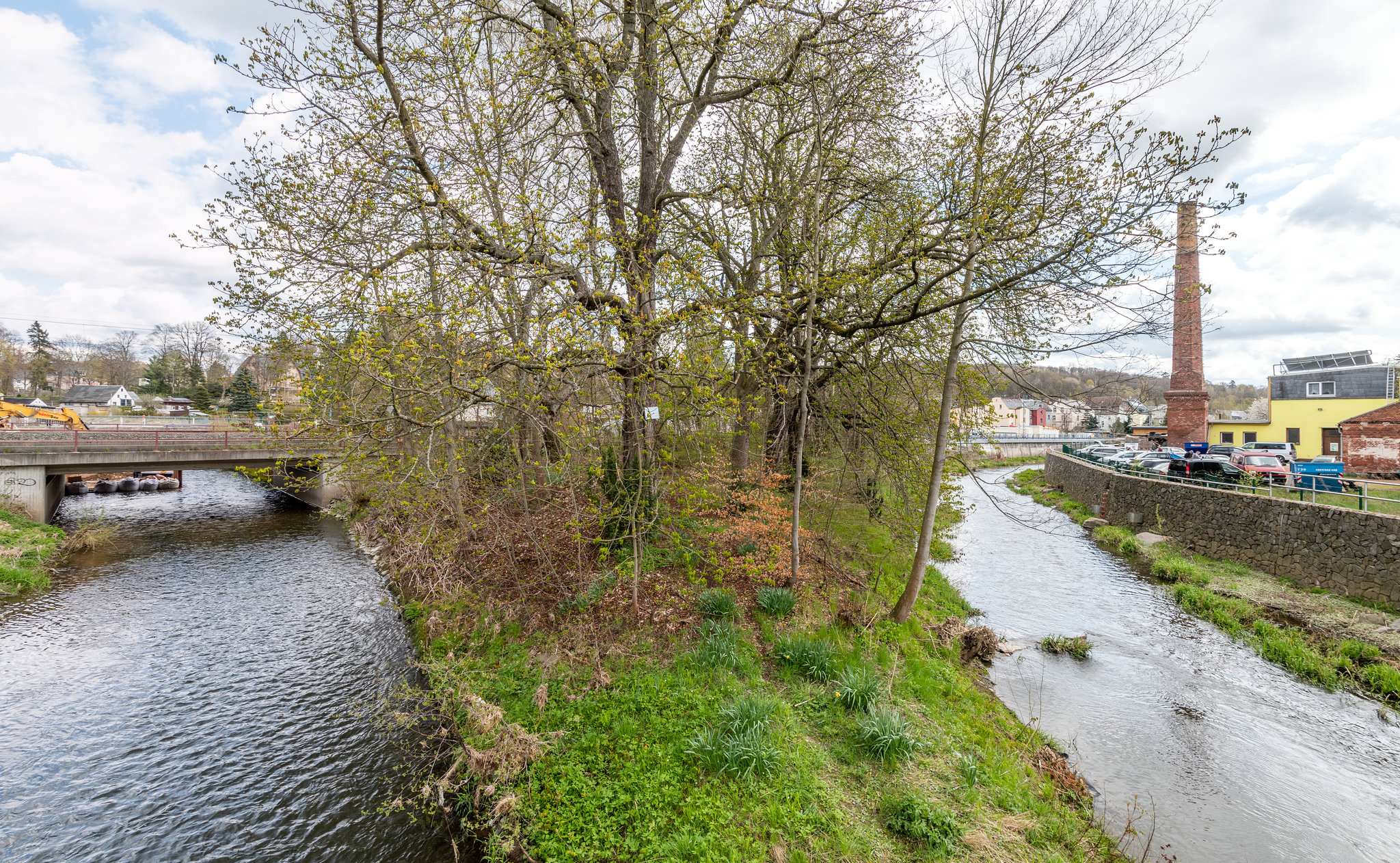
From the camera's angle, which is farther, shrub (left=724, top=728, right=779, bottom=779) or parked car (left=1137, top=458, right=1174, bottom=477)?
parked car (left=1137, top=458, right=1174, bottom=477)

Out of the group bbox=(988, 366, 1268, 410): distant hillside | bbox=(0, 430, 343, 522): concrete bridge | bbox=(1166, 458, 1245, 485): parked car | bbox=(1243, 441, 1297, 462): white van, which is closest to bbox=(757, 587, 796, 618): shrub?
bbox=(988, 366, 1268, 410): distant hillside

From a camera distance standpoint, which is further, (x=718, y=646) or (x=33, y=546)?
(x=33, y=546)

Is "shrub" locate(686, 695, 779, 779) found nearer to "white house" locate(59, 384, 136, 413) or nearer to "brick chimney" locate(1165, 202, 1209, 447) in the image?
"brick chimney" locate(1165, 202, 1209, 447)

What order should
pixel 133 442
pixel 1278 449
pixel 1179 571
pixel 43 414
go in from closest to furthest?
1. pixel 1179 571
2. pixel 133 442
3. pixel 43 414
4. pixel 1278 449

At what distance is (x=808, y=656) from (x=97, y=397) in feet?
247

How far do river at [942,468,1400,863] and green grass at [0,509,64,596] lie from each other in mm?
19560

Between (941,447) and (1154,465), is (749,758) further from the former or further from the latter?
(1154,465)

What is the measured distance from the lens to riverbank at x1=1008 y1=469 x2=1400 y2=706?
8617 mm

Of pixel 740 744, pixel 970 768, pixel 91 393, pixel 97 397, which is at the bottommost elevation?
pixel 970 768

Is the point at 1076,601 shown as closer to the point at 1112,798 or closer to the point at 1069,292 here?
the point at 1112,798

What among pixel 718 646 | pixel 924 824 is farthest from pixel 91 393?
pixel 924 824

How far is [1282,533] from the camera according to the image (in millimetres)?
12930

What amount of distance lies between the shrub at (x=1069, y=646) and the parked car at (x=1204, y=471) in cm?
1119

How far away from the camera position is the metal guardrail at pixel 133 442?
17.3 metres
